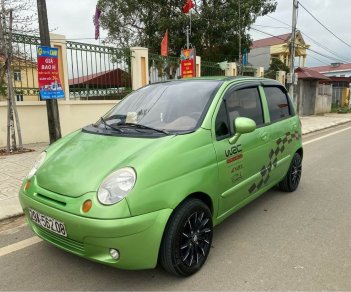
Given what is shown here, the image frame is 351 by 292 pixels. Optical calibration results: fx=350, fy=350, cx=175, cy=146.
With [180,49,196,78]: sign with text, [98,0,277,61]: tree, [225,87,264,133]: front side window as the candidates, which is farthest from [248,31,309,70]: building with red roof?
[225,87,264,133]: front side window

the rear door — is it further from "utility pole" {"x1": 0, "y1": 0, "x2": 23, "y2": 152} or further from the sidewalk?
"utility pole" {"x1": 0, "y1": 0, "x2": 23, "y2": 152}

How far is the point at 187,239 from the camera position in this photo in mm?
2912

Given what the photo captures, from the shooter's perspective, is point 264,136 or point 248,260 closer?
point 248,260

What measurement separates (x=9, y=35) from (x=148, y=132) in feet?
20.3

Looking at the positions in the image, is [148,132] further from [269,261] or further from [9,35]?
[9,35]

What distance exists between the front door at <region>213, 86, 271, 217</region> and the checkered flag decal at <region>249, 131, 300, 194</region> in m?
0.01

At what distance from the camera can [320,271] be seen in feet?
9.93

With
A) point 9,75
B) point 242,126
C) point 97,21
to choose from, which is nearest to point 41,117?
point 9,75

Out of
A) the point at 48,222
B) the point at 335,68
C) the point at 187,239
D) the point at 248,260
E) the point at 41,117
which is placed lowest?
the point at 248,260

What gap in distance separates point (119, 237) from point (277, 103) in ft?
10.4

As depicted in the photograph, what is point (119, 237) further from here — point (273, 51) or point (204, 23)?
point (273, 51)

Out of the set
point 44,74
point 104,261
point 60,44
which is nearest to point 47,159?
point 104,261

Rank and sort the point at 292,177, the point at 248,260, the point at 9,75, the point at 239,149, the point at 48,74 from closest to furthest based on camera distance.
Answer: the point at 248,260 < the point at 239,149 < the point at 292,177 < the point at 48,74 < the point at 9,75

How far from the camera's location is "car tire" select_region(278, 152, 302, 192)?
5121mm
